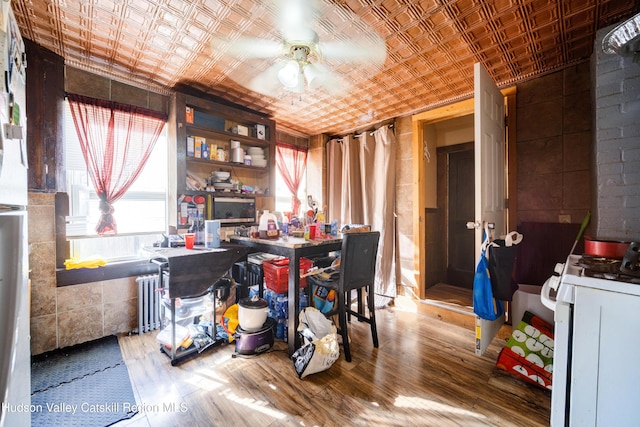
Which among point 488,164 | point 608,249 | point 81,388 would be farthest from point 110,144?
point 608,249

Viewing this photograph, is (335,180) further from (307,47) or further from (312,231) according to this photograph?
(307,47)

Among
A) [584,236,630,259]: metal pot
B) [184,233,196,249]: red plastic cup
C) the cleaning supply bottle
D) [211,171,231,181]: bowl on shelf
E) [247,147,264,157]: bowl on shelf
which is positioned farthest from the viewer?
[247,147,264,157]: bowl on shelf

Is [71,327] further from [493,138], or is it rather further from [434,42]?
[493,138]

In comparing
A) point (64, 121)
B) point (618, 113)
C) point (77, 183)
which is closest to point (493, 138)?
point (618, 113)

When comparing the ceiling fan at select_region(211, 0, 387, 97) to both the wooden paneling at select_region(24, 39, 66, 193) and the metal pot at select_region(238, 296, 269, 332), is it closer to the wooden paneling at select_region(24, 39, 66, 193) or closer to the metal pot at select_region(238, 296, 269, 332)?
the wooden paneling at select_region(24, 39, 66, 193)

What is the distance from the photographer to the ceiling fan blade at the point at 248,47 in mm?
1815

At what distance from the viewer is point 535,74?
7.53ft

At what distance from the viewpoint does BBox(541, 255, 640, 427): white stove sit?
0.87 m

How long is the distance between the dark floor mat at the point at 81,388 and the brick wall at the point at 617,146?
3.07 meters

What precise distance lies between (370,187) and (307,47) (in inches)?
82.3

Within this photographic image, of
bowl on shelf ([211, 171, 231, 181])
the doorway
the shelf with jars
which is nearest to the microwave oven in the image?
the shelf with jars

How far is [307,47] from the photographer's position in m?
1.79

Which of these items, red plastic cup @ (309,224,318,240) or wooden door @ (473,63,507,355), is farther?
red plastic cup @ (309,224,318,240)

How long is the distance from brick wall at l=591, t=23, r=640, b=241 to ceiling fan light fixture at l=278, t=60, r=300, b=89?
6.41 ft
